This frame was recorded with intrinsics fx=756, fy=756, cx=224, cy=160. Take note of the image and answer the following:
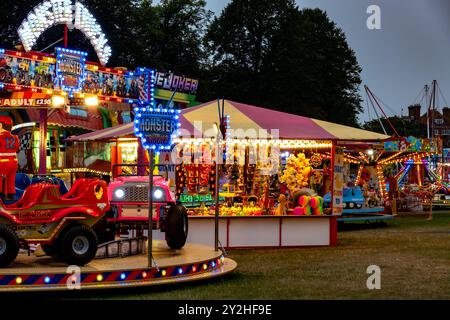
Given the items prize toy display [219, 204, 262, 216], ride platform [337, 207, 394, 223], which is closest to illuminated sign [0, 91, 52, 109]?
prize toy display [219, 204, 262, 216]

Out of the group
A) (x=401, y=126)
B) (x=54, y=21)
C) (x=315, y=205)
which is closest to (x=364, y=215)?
(x=315, y=205)

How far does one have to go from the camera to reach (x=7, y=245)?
33.1 feet

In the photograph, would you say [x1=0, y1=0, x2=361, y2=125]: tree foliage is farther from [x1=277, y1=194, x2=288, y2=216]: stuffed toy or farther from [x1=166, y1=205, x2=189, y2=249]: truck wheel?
[x1=166, y1=205, x2=189, y2=249]: truck wheel

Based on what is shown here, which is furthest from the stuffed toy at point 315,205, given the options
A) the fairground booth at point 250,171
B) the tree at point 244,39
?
the tree at point 244,39

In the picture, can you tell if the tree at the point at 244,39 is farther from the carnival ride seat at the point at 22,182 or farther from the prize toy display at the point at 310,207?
the carnival ride seat at the point at 22,182

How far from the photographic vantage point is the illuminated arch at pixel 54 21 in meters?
18.9

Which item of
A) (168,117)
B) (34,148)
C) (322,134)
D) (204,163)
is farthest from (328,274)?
(34,148)

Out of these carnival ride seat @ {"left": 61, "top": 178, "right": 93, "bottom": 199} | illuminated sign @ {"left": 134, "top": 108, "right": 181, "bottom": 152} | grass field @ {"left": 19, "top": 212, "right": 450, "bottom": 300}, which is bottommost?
grass field @ {"left": 19, "top": 212, "right": 450, "bottom": 300}

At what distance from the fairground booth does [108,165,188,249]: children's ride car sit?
245 cm

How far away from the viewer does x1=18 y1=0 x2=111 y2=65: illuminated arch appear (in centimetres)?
1892

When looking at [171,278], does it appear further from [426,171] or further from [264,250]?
[426,171]

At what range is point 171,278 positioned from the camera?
34.7 feet

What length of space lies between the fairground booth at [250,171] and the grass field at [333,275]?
0.73 meters

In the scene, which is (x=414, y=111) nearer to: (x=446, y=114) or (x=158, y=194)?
(x=446, y=114)
